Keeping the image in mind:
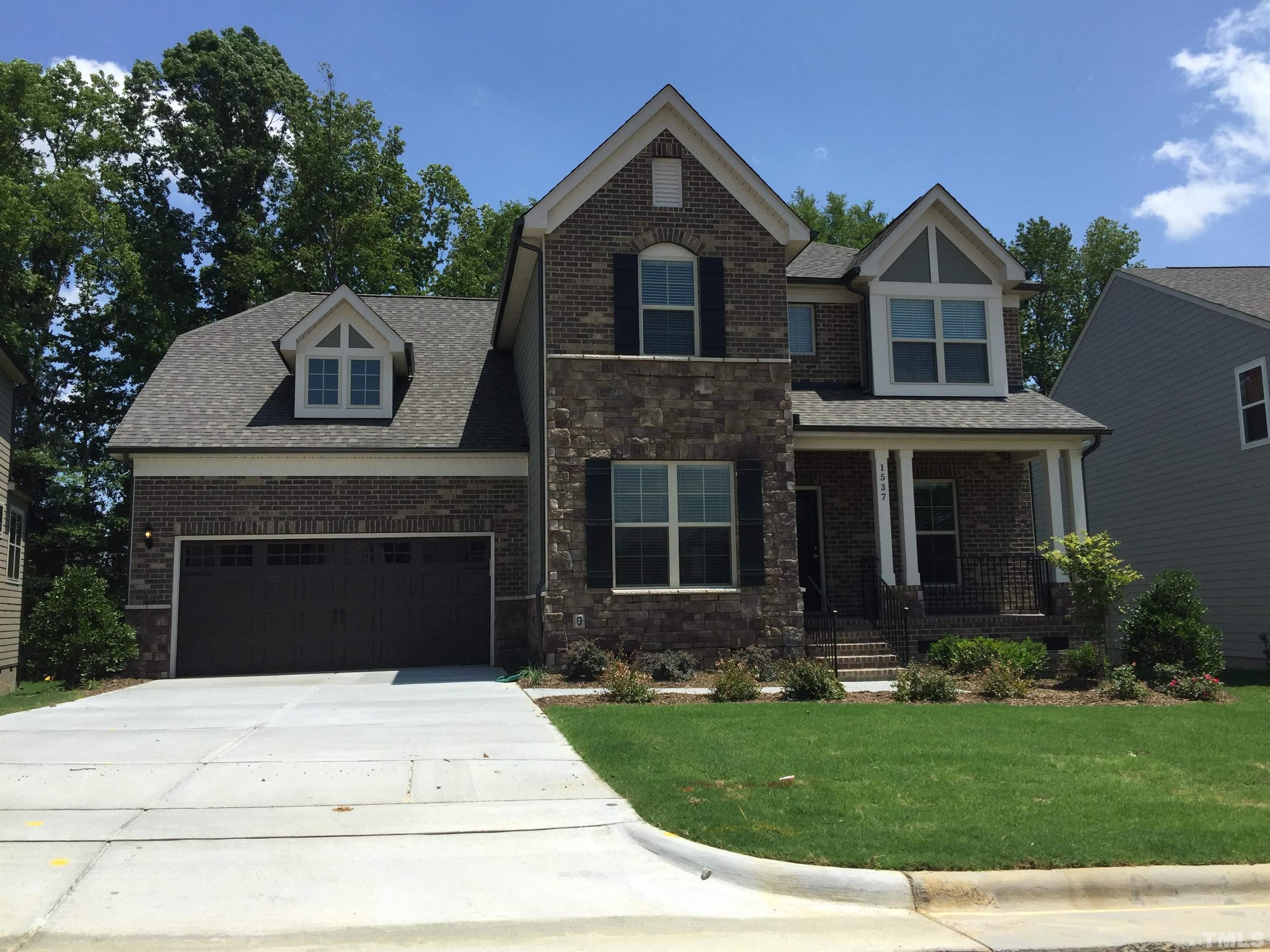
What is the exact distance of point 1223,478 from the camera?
19.1 metres

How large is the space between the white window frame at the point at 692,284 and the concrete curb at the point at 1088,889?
35.3 ft

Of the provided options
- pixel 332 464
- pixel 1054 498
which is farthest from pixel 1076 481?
pixel 332 464

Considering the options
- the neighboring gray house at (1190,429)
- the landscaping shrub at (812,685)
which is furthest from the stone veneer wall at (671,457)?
the neighboring gray house at (1190,429)

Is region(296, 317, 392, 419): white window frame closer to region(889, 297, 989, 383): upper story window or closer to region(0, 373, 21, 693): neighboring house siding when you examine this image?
region(0, 373, 21, 693): neighboring house siding

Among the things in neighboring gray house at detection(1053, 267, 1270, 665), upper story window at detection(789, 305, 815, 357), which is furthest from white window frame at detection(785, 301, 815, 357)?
neighboring gray house at detection(1053, 267, 1270, 665)

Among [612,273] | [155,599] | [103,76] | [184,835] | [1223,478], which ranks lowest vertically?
[184,835]

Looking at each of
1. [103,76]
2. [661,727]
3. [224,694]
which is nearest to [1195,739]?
[661,727]

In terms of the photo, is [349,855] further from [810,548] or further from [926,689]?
[810,548]

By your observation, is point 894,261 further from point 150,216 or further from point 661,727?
point 150,216

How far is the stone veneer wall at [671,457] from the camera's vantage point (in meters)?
14.8

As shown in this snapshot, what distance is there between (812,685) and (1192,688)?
4751 mm

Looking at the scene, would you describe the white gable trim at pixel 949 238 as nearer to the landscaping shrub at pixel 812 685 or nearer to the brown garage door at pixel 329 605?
the landscaping shrub at pixel 812 685

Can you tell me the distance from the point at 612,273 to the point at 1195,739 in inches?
382

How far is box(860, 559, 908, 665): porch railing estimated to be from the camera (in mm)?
15688
